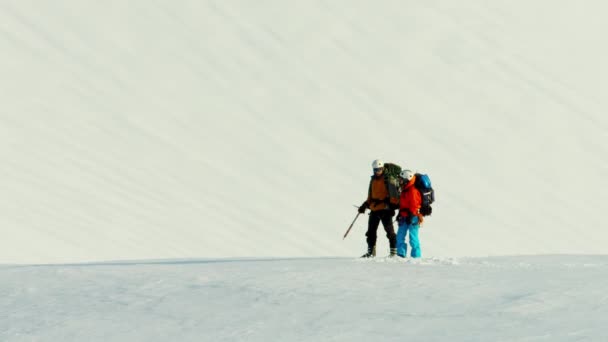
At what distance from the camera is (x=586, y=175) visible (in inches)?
1089

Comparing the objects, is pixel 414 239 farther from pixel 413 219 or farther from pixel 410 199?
pixel 410 199

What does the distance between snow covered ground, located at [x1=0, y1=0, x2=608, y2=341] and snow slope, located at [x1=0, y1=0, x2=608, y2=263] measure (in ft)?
0.20

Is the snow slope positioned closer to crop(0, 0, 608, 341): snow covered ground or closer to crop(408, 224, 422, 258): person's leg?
crop(0, 0, 608, 341): snow covered ground

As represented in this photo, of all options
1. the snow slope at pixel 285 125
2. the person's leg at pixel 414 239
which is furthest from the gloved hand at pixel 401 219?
the snow slope at pixel 285 125

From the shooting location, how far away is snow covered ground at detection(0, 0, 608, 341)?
9.98 meters

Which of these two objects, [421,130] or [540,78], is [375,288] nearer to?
[421,130]

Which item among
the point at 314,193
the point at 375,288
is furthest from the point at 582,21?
the point at 375,288

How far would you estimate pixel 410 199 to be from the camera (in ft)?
35.4

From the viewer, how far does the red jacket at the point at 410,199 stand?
10.8 m

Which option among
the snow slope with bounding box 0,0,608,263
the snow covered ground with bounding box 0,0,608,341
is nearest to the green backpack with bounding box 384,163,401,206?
the snow covered ground with bounding box 0,0,608,341

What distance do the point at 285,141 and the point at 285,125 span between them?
863 millimetres

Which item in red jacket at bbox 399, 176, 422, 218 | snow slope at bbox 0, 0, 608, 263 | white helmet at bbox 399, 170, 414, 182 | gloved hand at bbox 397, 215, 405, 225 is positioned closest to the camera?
white helmet at bbox 399, 170, 414, 182

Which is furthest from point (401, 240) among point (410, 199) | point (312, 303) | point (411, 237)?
point (312, 303)

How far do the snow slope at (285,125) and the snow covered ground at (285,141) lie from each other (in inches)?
2.5
